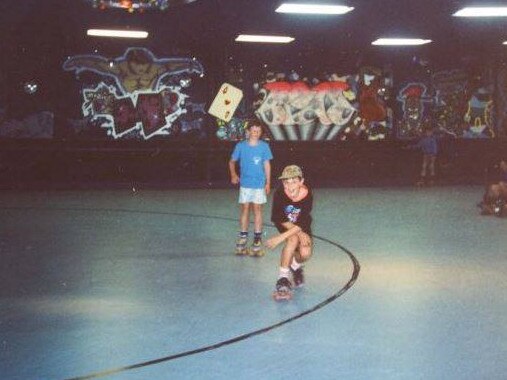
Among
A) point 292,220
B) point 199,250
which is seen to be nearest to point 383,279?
point 292,220

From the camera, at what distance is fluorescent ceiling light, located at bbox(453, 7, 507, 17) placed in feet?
52.5

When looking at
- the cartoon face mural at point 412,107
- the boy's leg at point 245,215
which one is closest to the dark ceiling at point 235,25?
the cartoon face mural at point 412,107

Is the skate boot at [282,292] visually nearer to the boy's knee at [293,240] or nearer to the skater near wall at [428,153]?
the boy's knee at [293,240]

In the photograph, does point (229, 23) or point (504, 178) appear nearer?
point (504, 178)

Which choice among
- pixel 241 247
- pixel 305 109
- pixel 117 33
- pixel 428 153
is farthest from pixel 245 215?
pixel 428 153

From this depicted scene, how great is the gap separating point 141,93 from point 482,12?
34.0 ft

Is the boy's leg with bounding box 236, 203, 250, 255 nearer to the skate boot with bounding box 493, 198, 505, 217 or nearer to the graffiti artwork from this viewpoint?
the skate boot with bounding box 493, 198, 505, 217

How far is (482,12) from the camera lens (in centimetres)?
1677

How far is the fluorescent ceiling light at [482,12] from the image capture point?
630 inches

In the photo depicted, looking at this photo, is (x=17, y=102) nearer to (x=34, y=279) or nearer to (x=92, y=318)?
(x=34, y=279)

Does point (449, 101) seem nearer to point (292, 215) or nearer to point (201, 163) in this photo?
point (201, 163)

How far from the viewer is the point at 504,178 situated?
14820 mm

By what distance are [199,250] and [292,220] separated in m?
3.16

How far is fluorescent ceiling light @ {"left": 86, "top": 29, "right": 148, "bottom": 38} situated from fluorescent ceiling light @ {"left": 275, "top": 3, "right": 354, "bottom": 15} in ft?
17.7
